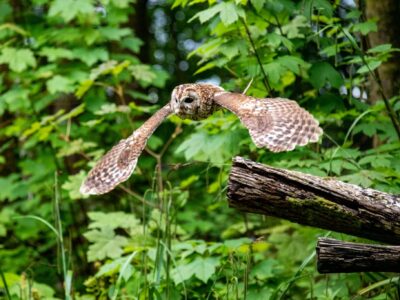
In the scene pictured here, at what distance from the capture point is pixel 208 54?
444 cm

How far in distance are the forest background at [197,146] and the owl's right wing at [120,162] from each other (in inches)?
6.7

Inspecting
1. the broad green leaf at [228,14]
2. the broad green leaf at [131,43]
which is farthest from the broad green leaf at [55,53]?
the broad green leaf at [228,14]

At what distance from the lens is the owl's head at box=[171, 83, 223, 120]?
3.49m

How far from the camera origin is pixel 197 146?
4.25 metres

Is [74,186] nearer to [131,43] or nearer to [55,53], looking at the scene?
[55,53]

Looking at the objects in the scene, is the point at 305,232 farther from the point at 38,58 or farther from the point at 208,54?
the point at 38,58

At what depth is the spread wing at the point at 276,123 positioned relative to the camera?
9.94 ft

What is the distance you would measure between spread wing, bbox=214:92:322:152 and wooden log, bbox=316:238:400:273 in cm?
59

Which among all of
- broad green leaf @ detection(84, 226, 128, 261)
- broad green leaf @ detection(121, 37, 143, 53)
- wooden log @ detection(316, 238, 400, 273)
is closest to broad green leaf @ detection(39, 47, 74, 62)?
broad green leaf @ detection(121, 37, 143, 53)

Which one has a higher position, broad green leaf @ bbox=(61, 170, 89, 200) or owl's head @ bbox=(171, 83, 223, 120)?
owl's head @ bbox=(171, 83, 223, 120)

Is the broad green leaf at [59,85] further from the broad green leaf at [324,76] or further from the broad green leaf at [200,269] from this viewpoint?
the broad green leaf at [200,269]

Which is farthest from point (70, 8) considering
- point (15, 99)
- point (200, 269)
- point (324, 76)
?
point (200, 269)

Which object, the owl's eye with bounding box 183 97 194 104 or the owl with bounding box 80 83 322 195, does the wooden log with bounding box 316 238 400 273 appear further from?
the owl's eye with bounding box 183 97 194 104

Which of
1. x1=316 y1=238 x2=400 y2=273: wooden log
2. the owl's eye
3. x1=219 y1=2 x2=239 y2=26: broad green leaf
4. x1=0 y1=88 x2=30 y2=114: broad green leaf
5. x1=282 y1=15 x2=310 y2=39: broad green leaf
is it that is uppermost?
x1=219 y1=2 x2=239 y2=26: broad green leaf
